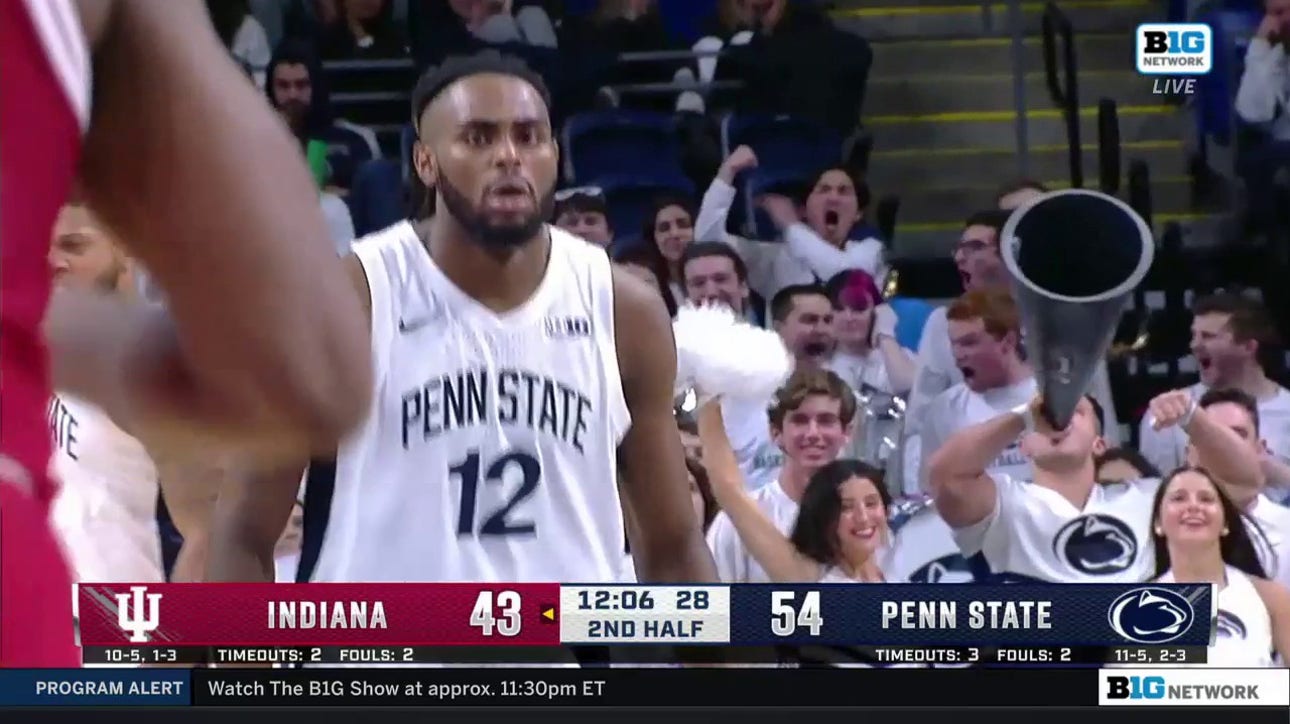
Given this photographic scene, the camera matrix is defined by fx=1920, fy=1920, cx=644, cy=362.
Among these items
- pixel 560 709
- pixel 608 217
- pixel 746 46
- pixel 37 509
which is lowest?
pixel 37 509

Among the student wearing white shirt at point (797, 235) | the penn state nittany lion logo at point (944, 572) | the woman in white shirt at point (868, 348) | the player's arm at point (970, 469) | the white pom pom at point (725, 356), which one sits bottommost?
the penn state nittany lion logo at point (944, 572)

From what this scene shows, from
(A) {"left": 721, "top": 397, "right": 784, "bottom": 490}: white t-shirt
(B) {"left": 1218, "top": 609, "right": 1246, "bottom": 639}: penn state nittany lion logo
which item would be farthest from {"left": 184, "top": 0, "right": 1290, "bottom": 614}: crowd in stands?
(B) {"left": 1218, "top": 609, "right": 1246, "bottom": 639}: penn state nittany lion logo

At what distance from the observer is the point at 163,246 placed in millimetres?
566

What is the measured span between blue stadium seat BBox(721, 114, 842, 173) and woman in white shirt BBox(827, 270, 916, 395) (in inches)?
7.0

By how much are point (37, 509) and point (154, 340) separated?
0.06 m

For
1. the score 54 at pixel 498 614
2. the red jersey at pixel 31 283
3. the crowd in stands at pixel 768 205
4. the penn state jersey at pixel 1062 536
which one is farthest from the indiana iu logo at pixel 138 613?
the red jersey at pixel 31 283

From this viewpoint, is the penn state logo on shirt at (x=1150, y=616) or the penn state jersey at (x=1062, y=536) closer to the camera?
the penn state logo on shirt at (x=1150, y=616)

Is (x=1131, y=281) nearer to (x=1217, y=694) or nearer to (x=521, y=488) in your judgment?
(x=1217, y=694)

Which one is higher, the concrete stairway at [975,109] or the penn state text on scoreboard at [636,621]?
the concrete stairway at [975,109]

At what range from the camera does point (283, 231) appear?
0.56 m

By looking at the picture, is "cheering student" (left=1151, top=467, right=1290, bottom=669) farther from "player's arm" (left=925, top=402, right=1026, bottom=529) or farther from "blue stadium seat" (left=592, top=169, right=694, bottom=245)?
"blue stadium seat" (left=592, top=169, right=694, bottom=245)

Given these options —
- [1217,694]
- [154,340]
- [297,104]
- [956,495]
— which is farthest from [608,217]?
[154,340]

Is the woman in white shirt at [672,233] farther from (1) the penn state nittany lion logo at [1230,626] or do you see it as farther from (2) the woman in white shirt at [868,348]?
(1) the penn state nittany lion logo at [1230,626]

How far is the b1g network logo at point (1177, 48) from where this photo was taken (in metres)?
2.11
